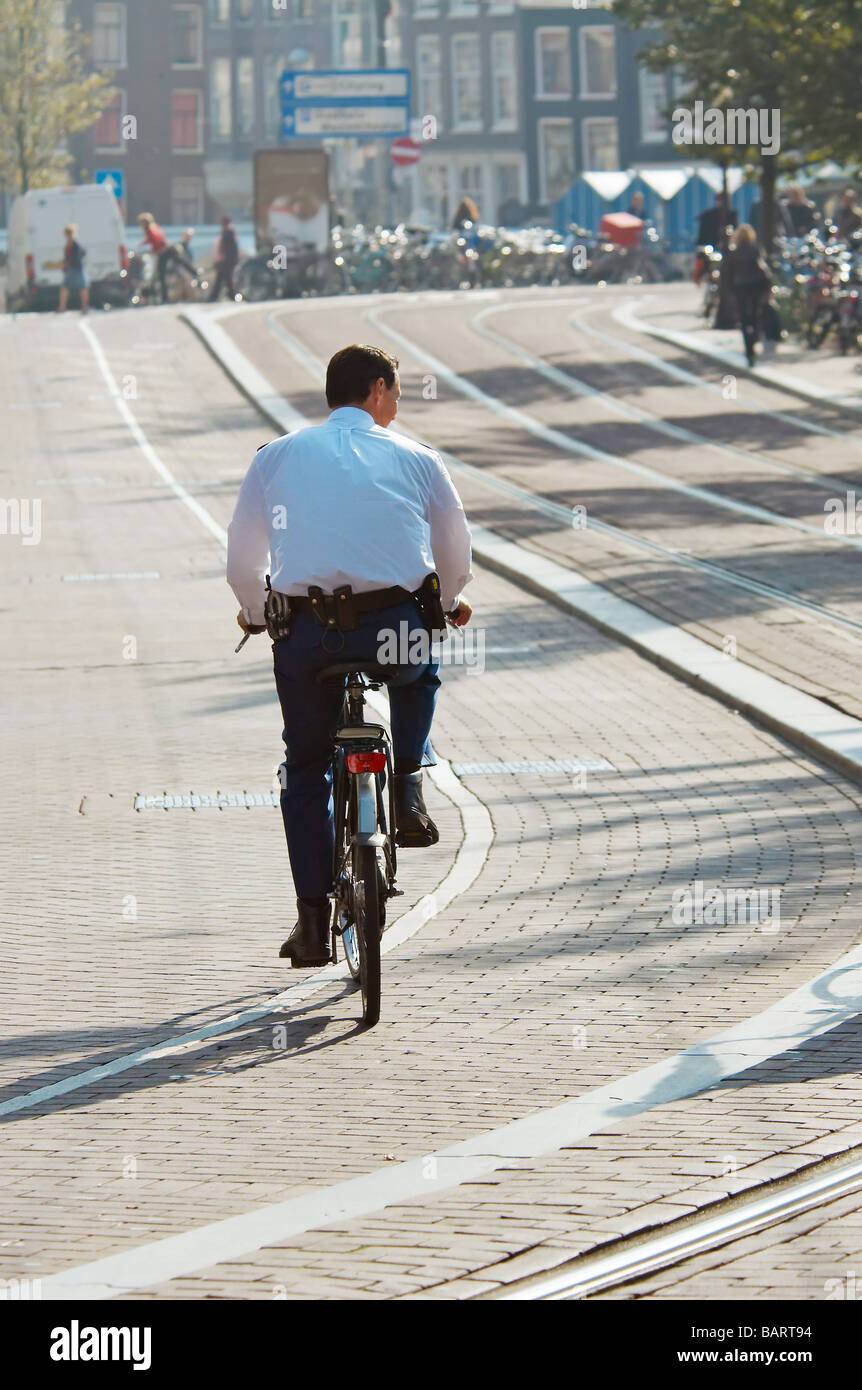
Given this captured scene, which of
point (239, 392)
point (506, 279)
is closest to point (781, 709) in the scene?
point (239, 392)

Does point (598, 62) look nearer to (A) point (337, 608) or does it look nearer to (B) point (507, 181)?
(B) point (507, 181)

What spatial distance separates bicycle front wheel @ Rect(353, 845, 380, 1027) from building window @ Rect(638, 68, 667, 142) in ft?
261

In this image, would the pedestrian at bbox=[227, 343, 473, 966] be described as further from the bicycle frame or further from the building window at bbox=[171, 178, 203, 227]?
the building window at bbox=[171, 178, 203, 227]

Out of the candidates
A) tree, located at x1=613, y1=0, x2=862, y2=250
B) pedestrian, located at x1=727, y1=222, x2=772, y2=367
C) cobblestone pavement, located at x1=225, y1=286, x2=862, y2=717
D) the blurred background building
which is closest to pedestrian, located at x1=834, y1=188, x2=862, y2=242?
tree, located at x1=613, y1=0, x2=862, y2=250

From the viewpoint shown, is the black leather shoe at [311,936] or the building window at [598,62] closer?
the black leather shoe at [311,936]

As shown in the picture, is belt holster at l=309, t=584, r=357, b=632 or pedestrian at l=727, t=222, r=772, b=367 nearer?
belt holster at l=309, t=584, r=357, b=632

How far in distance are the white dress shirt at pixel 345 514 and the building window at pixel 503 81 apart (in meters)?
80.8

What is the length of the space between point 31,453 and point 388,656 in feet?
69.1

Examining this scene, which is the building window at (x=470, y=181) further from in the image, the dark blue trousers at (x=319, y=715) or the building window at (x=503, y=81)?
the dark blue trousers at (x=319, y=715)

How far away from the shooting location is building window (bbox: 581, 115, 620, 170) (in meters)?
84.0

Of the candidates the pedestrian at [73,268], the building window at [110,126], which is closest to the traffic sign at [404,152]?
the pedestrian at [73,268]

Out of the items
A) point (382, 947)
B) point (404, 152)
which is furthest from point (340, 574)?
point (404, 152)

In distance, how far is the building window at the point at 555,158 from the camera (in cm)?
8431

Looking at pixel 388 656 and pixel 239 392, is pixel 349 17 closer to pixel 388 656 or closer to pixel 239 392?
pixel 239 392
